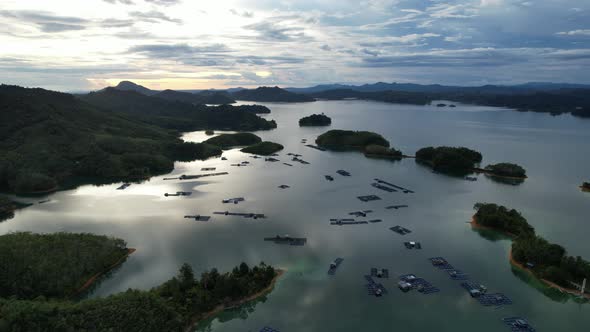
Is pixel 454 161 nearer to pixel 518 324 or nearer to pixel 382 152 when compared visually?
pixel 382 152

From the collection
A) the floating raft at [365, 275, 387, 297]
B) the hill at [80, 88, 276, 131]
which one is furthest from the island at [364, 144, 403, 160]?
the hill at [80, 88, 276, 131]

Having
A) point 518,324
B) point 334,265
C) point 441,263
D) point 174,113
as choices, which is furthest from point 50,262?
point 174,113

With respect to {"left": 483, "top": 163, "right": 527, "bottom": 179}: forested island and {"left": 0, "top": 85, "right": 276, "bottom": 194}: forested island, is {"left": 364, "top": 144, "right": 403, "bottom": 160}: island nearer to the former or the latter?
{"left": 483, "top": 163, "right": 527, "bottom": 179}: forested island

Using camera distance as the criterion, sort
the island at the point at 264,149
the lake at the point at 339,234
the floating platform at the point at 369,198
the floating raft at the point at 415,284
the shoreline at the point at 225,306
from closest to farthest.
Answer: the shoreline at the point at 225,306, the lake at the point at 339,234, the floating raft at the point at 415,284, the floating platform at the point at 369,198, the island at the point at 264,149

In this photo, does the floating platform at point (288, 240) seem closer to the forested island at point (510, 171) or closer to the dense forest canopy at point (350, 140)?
the forested island at point (510, 171)

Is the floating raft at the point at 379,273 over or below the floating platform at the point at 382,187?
below

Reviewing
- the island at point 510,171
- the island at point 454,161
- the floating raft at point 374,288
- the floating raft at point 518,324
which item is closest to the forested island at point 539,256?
the floating raft at point 518,324
